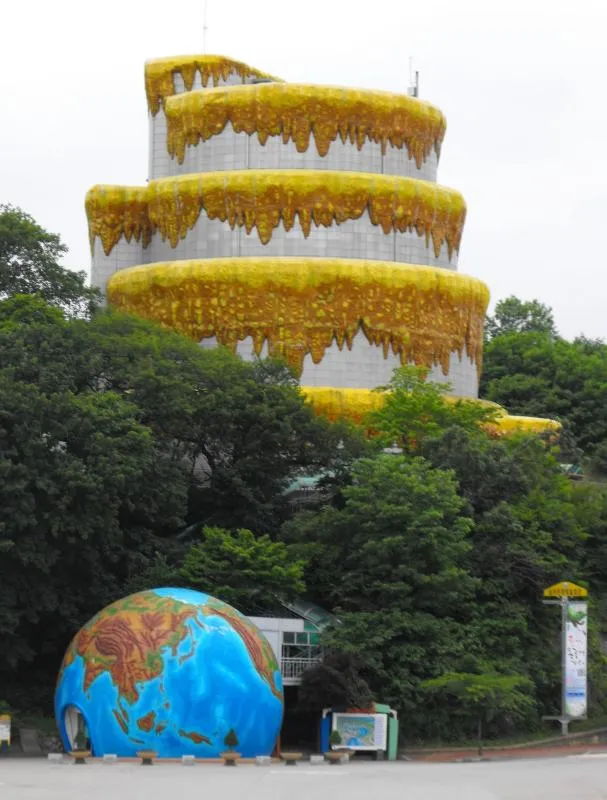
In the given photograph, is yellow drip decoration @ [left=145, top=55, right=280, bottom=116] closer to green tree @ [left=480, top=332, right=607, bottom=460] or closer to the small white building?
green tree @ [left=480, top=332, right=607, bottom=460]

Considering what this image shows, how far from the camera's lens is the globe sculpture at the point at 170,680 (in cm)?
4112

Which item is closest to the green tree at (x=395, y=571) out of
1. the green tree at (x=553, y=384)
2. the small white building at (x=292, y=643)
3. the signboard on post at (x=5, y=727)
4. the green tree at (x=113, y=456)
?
the small white building at (x=292, y=643)

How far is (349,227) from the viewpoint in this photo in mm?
64750

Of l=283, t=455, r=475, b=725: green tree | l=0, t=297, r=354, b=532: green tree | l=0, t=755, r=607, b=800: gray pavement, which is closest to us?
l=0, t=755, r=607, b=800: gray pavement

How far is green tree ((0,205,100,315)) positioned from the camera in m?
61.5

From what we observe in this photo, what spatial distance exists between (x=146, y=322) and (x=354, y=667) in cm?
1625

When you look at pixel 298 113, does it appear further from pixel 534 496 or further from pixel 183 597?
pixel 183 597

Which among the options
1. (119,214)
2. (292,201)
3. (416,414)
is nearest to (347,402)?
(416,414)

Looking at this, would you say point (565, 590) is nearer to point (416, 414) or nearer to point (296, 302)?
point (416, 414)

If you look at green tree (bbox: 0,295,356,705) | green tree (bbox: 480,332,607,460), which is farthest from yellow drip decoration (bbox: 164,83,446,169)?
green tree (bbox: 480,332,607,460)

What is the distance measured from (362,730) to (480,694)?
3.07m

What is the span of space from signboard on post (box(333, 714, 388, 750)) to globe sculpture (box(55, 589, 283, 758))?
8.17 ft

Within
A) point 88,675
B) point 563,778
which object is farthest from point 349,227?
point 563,778

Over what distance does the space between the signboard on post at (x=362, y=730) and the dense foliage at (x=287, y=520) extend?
0.55 m
